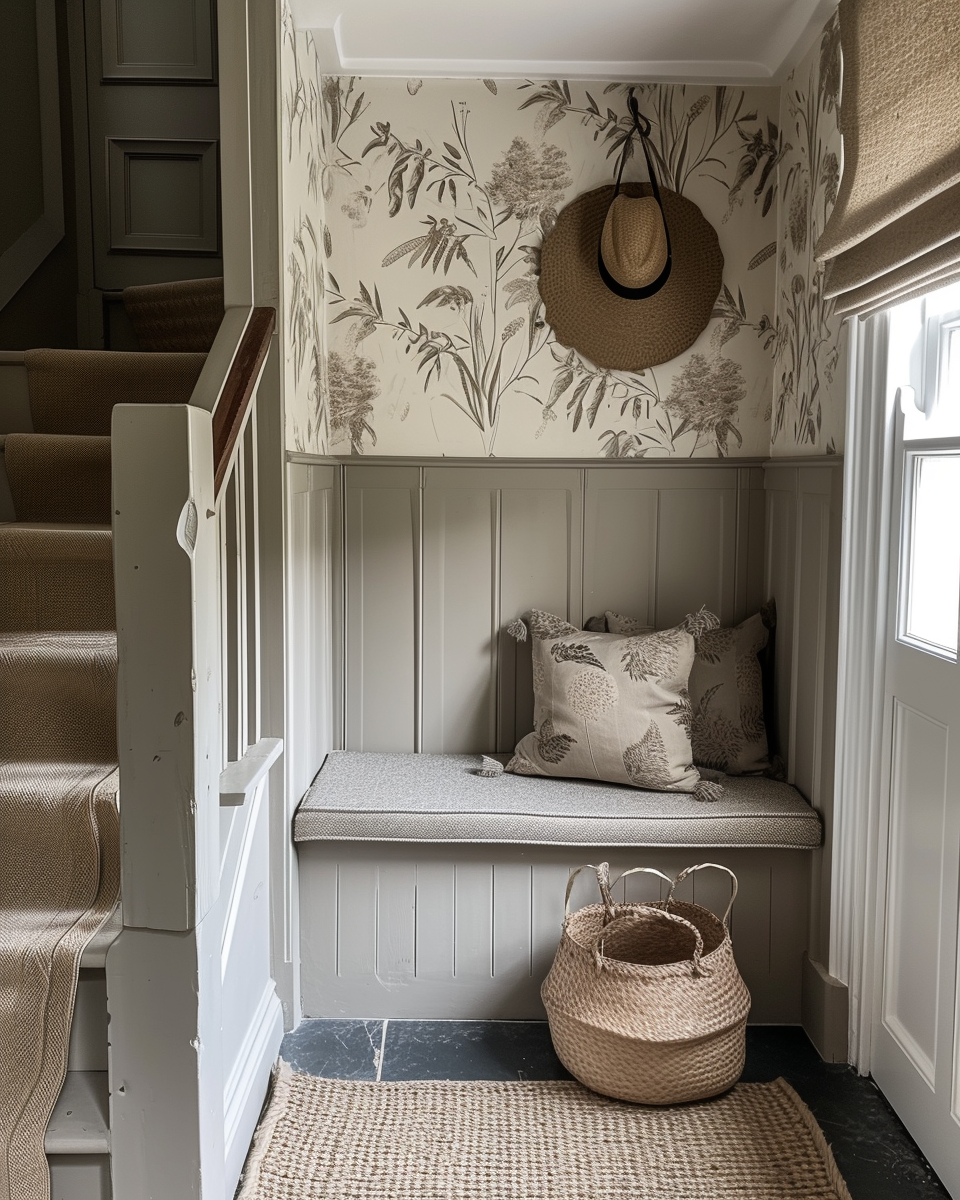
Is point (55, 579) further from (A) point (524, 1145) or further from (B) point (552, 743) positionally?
(A) point (524, 1145)

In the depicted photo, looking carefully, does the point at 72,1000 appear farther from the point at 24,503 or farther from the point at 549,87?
the point at 549,87

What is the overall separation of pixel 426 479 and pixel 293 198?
882mm

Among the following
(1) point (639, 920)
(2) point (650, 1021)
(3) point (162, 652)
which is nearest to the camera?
(3) point (162, 652)

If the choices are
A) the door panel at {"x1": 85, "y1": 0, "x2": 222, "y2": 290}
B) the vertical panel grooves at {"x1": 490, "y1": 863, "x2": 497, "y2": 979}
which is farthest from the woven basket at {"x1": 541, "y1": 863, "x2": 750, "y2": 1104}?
the door panel at {"x1": 85, "y1": 0, "x2": 222, "y2": 290}

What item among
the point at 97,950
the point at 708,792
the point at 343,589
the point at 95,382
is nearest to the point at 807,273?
the point at 708,792

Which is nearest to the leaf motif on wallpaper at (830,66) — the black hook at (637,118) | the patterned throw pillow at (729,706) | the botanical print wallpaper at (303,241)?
the black hook at (637,118)

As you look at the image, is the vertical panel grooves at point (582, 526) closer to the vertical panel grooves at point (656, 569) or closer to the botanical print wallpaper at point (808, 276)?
the vertical panel grooves at point (656, 569)

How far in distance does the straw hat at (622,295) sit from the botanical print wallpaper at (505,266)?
0.05m

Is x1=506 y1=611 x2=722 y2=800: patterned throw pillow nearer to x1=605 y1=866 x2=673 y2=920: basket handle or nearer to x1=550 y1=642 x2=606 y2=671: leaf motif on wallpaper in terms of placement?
x1=550 y1=642 x2=606 y2=671: leaf motif on wallpaper

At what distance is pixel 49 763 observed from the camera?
1917 mm

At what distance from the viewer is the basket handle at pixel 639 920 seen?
2221 millimetres

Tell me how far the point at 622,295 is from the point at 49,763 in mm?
1942

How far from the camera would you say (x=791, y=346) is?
2.82 meters

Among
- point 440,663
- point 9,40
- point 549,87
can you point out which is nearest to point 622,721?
point 440,663
